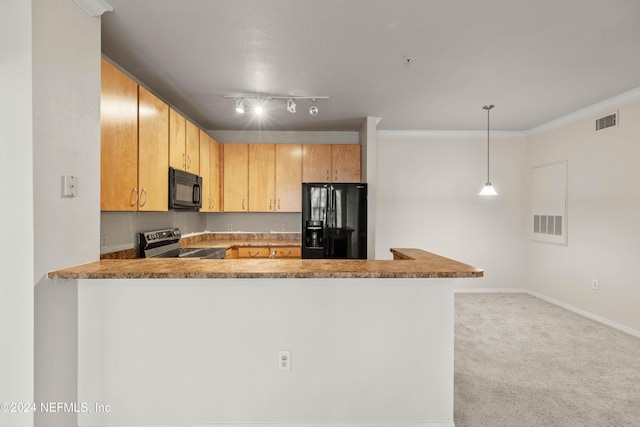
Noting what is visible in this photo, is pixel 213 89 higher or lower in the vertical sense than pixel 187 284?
higher

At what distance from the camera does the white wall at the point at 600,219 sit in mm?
3400

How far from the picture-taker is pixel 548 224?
14.9ft

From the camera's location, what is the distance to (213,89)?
125 inches

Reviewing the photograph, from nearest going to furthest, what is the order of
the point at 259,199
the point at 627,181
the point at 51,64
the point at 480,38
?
the point at 51,64 < the point at 480,38 < the point at 627,181 < the point at 259,199

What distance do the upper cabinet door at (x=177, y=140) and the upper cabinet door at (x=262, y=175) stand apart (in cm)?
130

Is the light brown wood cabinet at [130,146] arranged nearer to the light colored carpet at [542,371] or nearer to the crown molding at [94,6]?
the crown molding at [94,6]

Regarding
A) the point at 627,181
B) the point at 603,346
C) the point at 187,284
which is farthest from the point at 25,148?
the point at 627,181

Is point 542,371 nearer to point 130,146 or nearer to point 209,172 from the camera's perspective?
point 130,146

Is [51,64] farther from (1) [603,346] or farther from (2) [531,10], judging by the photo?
(1) [603,346]

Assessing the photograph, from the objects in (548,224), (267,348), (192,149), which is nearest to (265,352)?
(267,348)

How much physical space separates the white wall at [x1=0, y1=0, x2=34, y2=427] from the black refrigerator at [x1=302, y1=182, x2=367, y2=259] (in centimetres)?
286

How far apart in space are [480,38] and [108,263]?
289 cm

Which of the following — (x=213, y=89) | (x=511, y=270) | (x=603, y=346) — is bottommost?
(x=603, y=346)

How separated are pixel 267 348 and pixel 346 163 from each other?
10.3ft
